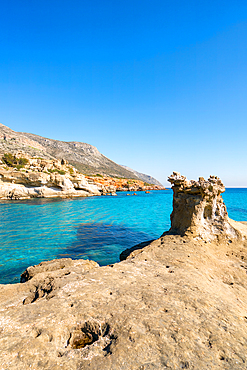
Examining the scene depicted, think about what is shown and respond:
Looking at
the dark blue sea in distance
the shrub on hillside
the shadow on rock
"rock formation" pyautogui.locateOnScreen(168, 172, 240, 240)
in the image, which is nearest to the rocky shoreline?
the shrub on hillside

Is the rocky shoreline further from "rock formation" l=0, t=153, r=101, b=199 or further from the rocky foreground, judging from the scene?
the rocky foreground

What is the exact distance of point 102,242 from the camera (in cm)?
1398

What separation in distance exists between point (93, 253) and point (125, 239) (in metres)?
3.87

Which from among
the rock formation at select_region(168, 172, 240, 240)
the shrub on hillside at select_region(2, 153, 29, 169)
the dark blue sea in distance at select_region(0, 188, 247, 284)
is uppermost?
the shrub on hillside at select_region(2, 153, 29, 169)

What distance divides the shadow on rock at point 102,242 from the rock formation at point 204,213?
4549 millimetres

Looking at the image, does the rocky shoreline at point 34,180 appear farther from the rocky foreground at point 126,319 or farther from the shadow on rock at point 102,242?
the rocky foreground at point 126,319

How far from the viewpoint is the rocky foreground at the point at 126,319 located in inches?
103

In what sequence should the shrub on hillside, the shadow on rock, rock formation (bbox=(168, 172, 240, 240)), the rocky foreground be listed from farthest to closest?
the shrub on hillside → the shadow on rock → rock formation (bbox=(168, 172, 240, 240)) → the rocky foreground

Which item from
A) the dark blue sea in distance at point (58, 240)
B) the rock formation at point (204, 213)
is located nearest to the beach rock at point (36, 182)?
the dark blue sea in distance at point (58, 240)

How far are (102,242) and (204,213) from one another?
8.04 meters

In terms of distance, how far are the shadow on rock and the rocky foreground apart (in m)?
4.64

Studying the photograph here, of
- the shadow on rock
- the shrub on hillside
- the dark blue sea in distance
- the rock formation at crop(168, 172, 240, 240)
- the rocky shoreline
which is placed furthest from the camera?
the shrub on hillside

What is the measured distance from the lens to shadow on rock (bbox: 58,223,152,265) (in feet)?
37.3

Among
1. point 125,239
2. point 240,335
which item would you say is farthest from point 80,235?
point 240,335
